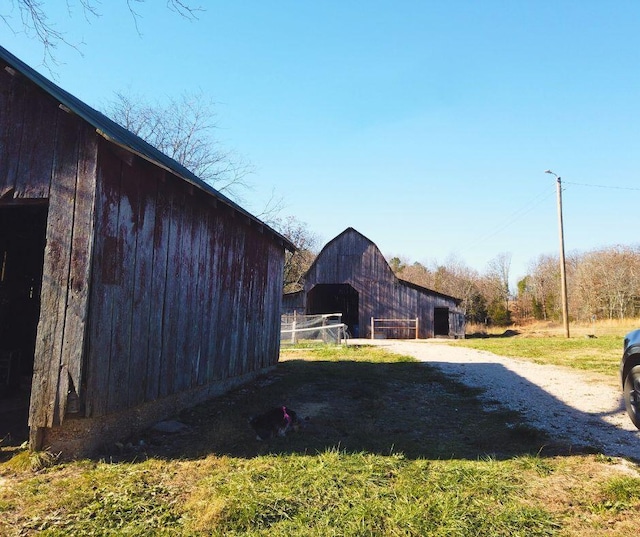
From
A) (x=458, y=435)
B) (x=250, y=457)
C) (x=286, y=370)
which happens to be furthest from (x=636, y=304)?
(x=250, y=457)

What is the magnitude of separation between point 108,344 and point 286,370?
7.41 metres

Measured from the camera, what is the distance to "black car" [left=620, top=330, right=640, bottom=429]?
17.3 feet

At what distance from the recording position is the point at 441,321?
3584 cm

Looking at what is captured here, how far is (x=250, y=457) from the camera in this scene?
16.3ft

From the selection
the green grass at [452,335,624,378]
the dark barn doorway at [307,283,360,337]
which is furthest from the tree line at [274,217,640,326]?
the green grass at [452,335,624,378]

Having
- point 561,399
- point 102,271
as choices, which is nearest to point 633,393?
point 561,399

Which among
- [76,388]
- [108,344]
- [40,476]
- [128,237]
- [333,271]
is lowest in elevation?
[40,476]

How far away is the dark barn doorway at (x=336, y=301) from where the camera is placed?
30.7m

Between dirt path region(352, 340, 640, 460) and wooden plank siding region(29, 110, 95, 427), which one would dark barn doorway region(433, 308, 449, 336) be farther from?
wooden plank siding region(29, 110, 95, 427)

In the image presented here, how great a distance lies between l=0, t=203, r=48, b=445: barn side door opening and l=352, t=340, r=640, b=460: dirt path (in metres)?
8.68

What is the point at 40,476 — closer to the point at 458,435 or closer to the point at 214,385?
the point at 214,385

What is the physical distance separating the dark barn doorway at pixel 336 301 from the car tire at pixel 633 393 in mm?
23790

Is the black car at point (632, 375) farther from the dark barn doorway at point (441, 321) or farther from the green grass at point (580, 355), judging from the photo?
the dark barn doorway at point (441, 321)

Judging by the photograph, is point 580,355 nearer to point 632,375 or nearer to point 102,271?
point 632,375
